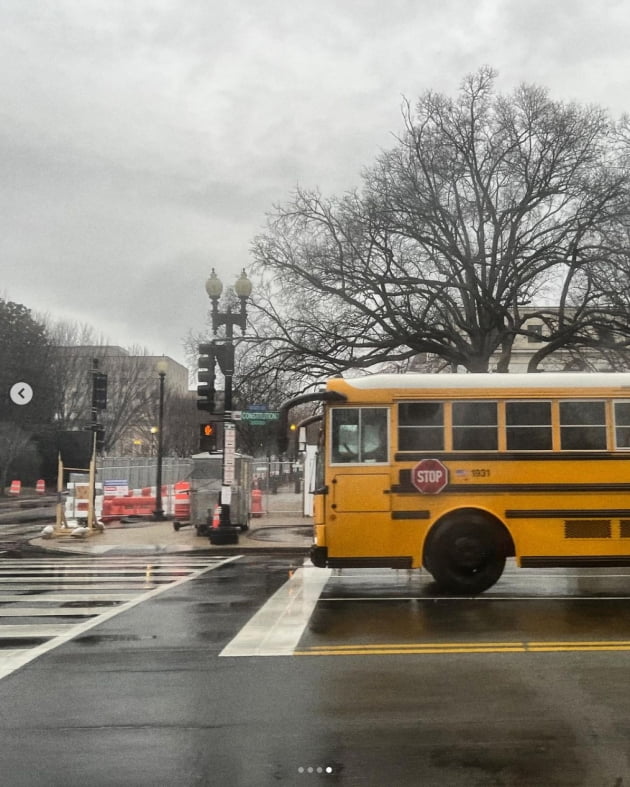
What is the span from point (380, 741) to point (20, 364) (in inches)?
2256

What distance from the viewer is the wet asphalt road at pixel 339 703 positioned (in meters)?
4.58

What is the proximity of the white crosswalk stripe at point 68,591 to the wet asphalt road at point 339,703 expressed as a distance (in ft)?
1.51

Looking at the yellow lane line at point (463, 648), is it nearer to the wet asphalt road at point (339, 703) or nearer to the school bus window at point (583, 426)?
the wet asphalt road at point (339, 703)

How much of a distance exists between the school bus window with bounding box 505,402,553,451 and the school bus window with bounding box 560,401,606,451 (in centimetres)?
21

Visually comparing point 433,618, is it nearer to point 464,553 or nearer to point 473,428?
point 464,553

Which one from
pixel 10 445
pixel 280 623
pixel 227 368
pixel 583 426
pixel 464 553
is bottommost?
pixel 280 623

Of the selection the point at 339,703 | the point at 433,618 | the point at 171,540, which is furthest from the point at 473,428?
the point at 171,540

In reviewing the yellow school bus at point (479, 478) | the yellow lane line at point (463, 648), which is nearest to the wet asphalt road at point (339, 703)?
the yellow lane line at point (463, 648)

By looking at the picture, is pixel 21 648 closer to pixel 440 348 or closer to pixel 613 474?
pixel 613 474

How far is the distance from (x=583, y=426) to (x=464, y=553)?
2445 mm

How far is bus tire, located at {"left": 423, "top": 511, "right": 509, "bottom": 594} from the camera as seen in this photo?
34.5 feet

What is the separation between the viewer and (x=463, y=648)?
7.48 metres

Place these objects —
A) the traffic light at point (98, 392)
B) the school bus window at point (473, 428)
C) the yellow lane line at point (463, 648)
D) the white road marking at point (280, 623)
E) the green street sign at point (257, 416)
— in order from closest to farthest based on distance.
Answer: the yellow lane line at point (463, 648), the white road marking at point (280, 623), the school bus window at point (473, 428), the green street sign at point (257, 416), the traffic light at point (98, 392)

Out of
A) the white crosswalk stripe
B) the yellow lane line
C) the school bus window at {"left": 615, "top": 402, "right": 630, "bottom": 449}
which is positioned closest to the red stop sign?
the school bus window at {"left": 615, "top": 402, "right": 630, "bottom": 449}
